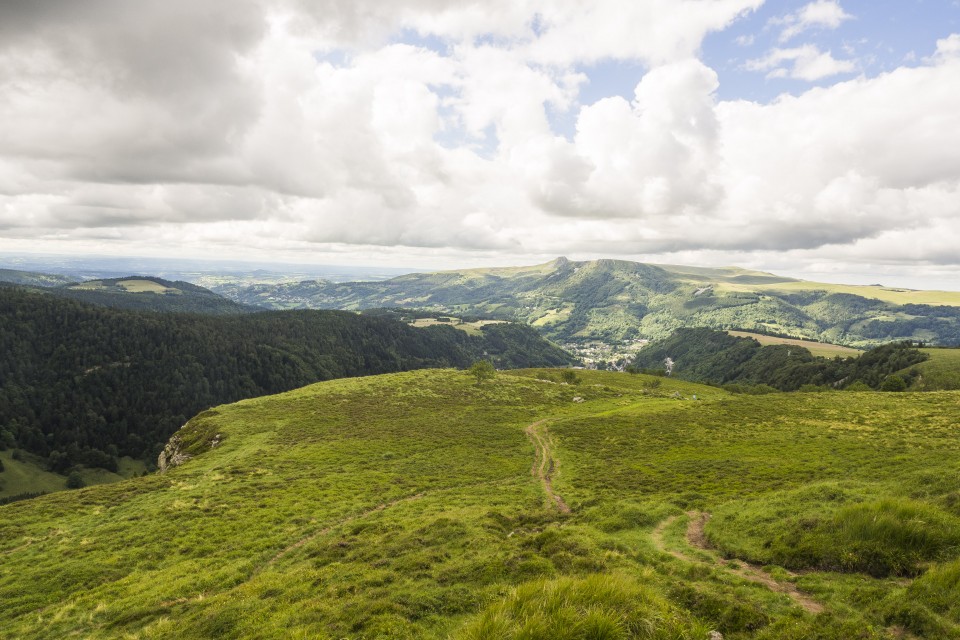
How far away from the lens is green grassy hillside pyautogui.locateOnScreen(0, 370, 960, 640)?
1273cm

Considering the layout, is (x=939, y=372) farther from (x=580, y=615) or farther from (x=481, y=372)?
(x=580, y=615)

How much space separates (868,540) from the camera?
17.0 metres

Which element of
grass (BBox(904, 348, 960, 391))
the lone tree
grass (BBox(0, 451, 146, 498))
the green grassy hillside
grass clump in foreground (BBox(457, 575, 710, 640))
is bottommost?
grass (BBox(0, 451, 146, 498))

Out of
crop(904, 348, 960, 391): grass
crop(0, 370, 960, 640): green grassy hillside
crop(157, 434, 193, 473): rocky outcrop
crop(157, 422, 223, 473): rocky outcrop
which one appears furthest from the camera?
crop(904, 348, 960, 391): grass

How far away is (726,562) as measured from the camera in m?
20.0

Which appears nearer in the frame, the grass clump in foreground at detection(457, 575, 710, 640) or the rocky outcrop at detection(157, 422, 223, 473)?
the grass clump in foreground at detection(457, 575, 710, 640)

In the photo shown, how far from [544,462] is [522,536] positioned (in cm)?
2927

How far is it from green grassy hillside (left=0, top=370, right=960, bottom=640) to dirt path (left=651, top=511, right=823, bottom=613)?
0.14 metres

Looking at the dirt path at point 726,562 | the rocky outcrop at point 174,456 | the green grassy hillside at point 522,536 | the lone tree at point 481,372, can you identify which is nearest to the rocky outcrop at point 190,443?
the rocky outcrop at point 174,456

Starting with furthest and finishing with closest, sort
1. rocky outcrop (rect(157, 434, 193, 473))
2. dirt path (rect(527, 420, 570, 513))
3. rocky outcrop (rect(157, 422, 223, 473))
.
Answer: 1. rocky outcrop (rect(157, 422, 223, 473))
2. rocky outcrop (rect(157, 434, 193, 473))
3. dirt path (rect(527, 420, 570, 513))

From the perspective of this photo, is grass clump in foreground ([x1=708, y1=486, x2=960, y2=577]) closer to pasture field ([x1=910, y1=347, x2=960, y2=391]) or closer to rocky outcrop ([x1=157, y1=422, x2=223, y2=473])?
rocky outcrop ([x1=157, y1=422, x2=223, y2=473])

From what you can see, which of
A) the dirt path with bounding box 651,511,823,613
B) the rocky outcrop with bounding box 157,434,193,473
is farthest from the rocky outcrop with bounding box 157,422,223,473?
the dirt path with bounding box 651,511,823,613

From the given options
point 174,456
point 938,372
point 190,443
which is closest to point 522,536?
point 190,443

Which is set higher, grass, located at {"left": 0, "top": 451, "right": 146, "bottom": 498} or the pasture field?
the pasture field
